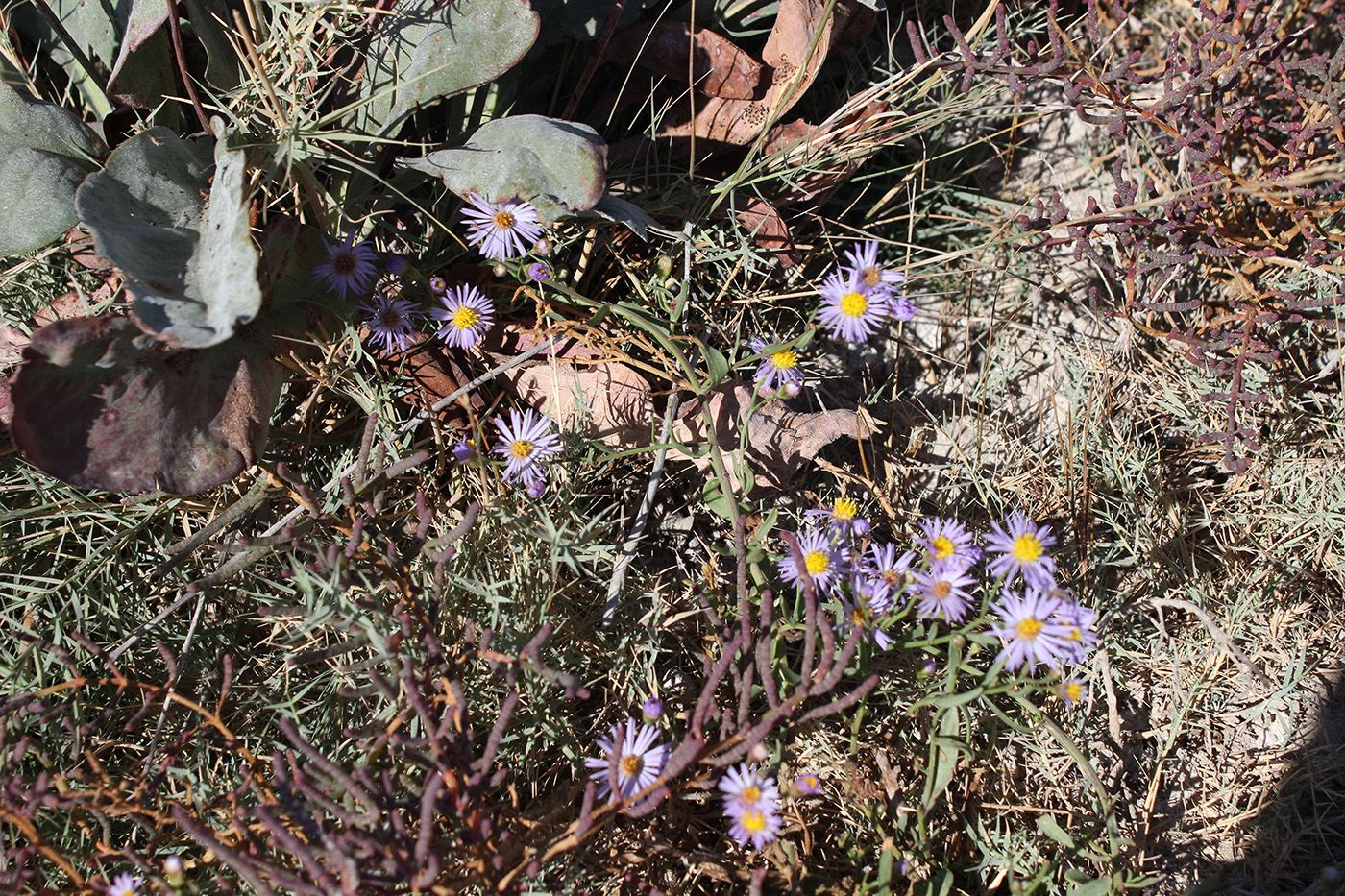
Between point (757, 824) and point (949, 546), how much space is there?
50 centimetres

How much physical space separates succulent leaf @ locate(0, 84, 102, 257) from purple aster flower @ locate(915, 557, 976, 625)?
1458 mm

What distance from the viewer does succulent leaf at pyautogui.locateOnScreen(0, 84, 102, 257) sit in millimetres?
1569

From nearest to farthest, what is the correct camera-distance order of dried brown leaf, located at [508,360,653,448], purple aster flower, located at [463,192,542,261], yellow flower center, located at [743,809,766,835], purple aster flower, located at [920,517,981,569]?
yellow flower center, located at [743,809,766,835] < purple aster flower, located at [920,517,981,569] < purple aster flower, located at [463,192,542,261] < dried brown leaf, located at [508,360,653,448]

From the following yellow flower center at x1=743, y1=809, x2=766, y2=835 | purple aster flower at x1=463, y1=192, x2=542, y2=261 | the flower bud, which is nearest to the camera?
the flower bud

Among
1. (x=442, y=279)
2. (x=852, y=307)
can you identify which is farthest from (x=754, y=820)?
(x=442, y=279)

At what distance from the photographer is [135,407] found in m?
1.51

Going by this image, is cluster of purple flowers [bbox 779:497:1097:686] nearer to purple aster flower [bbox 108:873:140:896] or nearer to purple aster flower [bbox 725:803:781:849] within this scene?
purple aster flower [bbox 725:803:781:849]

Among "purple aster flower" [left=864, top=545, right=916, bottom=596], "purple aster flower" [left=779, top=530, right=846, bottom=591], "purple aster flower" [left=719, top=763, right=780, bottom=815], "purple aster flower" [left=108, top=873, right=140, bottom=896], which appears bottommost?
"purple aster flower" [left=719, top=763, right=780, bottom=815]

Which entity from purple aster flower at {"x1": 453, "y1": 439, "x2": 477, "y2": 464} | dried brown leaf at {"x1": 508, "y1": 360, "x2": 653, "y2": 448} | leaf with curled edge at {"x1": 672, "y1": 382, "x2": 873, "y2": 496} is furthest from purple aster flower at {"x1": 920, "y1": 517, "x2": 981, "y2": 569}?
purple aster flower at {"x1": 453, "y1": 439, "x2": 477, "y2": 464}

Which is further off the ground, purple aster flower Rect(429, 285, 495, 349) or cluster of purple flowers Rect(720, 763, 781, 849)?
purple aster flower Rect(429, 285, 495, 349)

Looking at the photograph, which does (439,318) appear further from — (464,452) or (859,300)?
(859,300)

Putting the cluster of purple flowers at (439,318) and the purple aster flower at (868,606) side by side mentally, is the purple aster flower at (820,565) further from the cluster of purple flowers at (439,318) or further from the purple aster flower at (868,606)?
the cluster of purple flowers at (439,318)

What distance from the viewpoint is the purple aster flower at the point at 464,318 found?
1.67 metres

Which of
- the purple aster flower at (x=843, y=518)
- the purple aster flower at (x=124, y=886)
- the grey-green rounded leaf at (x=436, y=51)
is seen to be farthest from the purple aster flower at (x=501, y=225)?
the purple aster flower at (x=124, y=886)
